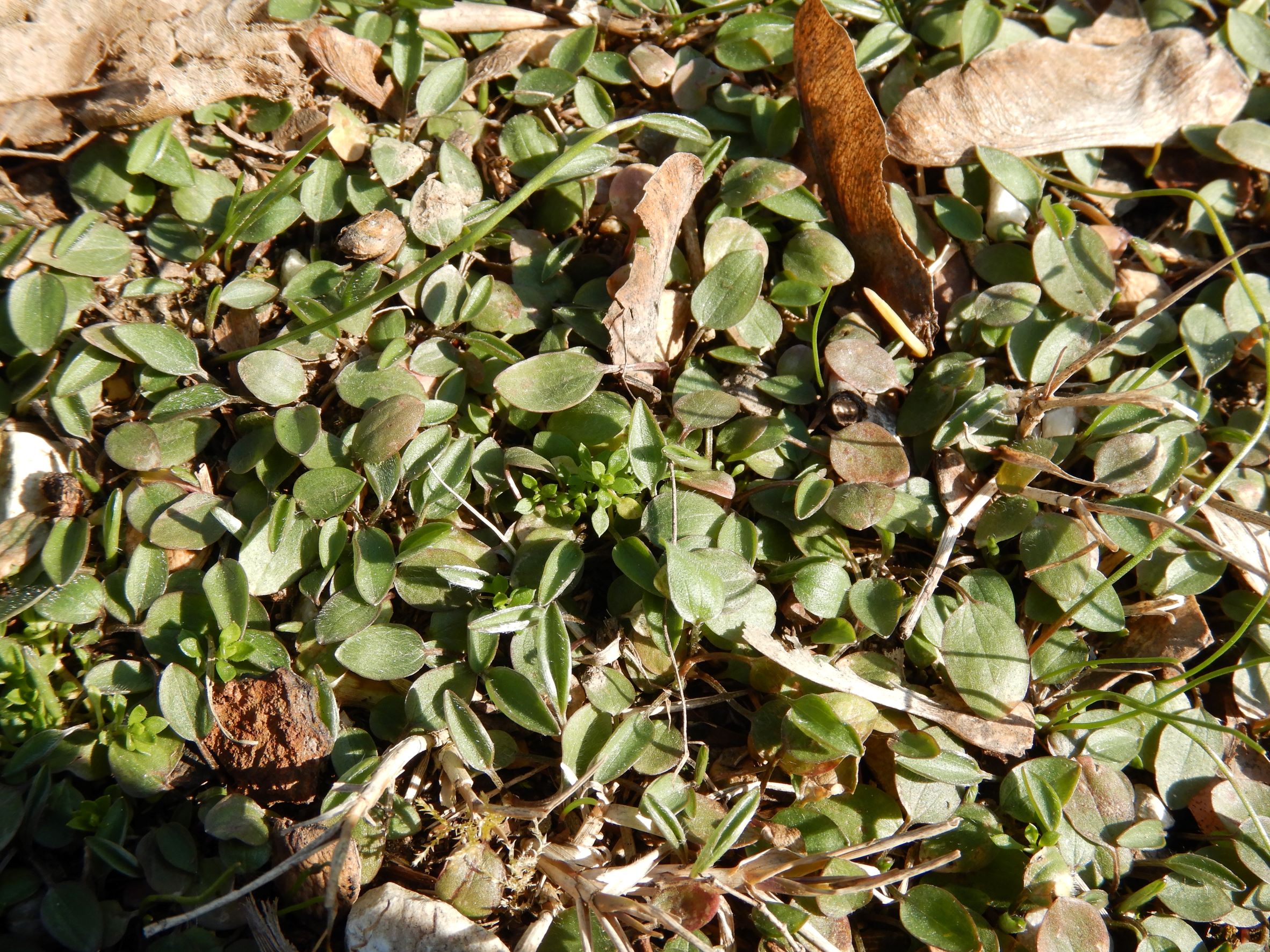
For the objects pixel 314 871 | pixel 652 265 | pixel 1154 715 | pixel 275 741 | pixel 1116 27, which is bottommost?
pixel 1154 715

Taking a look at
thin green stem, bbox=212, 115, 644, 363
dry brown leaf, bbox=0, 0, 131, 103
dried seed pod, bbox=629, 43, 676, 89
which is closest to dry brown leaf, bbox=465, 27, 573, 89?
dried seed pod, bbox=629, 43, 676, 89

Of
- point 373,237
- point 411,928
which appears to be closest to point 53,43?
point 373,237

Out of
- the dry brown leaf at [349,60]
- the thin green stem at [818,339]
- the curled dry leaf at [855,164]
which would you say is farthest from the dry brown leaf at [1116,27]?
the dry brown leaf at [349,60]

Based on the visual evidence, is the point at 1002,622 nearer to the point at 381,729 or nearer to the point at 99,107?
the point at 381,729

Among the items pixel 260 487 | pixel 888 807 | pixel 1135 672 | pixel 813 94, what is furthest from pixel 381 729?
pixel 813 94

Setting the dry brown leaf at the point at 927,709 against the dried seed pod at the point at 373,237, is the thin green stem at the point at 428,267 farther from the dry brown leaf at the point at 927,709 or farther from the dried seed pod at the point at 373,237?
the dry brown leaf at the point at 927,709

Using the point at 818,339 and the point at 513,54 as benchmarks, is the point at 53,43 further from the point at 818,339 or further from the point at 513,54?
the point at 818,339

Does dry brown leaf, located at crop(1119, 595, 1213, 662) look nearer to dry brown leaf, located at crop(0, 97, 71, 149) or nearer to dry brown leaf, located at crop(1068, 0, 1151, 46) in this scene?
dry brown leaf, located at crop(1068, 0, 1151, 46)
